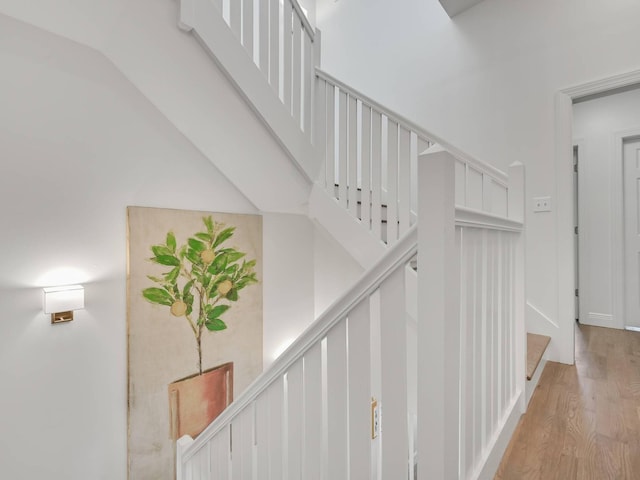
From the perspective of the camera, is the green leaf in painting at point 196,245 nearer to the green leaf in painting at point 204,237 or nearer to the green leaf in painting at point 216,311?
the green leaf in painting at point 204,237

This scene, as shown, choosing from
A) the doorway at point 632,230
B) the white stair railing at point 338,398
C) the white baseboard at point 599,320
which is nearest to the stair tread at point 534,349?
the white stair railing at point 338,398

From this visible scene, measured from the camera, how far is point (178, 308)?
242 cm

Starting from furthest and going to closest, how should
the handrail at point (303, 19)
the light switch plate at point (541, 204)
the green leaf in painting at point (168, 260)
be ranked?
the green leaf in painting at point (168, 260)
the light switch plate at point (541, 204)
the handrail at point (303, 19)

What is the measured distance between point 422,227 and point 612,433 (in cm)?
137

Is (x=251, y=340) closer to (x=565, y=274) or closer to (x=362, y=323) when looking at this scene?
(x=362, y=323)

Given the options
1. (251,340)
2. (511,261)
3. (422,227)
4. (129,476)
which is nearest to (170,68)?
(422,227)

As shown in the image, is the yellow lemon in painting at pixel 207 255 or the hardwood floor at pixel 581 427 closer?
the hardwood floor at pixel 581 427

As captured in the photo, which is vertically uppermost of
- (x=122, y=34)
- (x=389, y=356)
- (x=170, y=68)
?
(x=122, y=34)

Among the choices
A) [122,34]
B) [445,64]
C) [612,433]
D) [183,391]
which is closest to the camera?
[612,433]

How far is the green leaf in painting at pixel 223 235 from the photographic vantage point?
2.66 m

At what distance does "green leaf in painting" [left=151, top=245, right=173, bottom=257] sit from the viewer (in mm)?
2307

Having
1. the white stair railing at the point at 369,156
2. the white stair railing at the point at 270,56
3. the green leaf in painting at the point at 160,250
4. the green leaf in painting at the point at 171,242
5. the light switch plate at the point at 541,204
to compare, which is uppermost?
the white stair railing at the point at 270,56

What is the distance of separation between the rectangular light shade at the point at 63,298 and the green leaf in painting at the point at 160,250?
48cm

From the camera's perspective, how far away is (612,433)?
1.33 m
